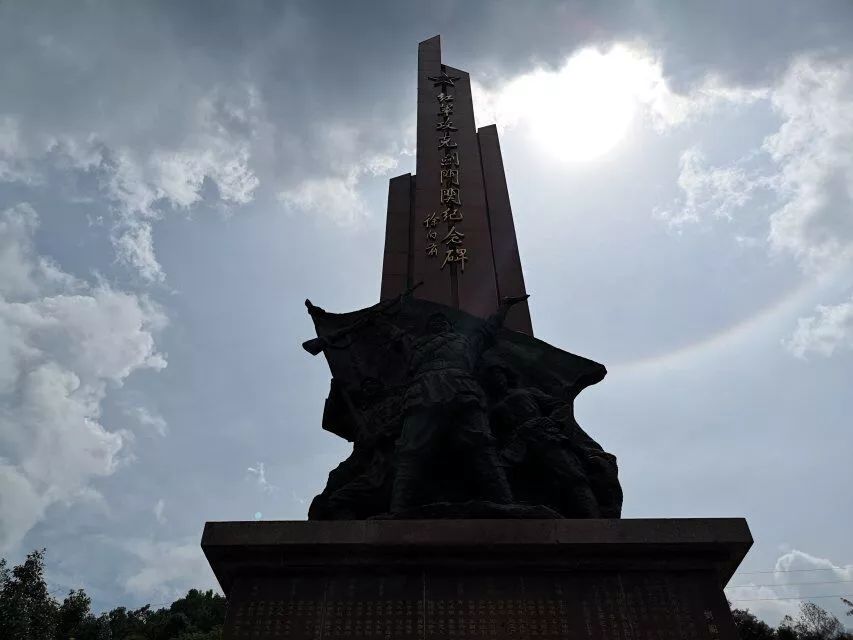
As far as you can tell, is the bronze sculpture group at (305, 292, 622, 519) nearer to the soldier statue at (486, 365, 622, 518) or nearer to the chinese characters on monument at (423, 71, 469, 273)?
the soldier statue at (486, 365, 622, 518)

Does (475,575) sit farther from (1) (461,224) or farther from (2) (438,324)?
(1) (461,224)

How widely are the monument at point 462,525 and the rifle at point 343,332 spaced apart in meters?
0.02

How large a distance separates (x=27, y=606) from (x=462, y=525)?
16.7 metres

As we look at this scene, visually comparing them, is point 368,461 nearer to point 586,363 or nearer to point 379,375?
point 379,375

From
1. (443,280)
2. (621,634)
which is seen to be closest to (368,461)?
(621,634)

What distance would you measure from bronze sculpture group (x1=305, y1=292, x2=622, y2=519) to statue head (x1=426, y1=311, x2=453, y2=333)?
1 centimetres

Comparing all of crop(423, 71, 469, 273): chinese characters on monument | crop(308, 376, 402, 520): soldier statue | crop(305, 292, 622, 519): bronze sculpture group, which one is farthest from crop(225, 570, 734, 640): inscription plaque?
crop(423, 71, 469, 273): chinese characters on monument

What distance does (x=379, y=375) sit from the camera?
6598 mm

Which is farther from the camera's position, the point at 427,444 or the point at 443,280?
the point at 443,280

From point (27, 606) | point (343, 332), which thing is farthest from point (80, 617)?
point (343, 332)

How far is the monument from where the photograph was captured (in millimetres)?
3984

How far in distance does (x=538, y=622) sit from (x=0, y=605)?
54.8ft

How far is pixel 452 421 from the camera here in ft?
17.7

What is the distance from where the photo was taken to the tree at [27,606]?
15047mm
